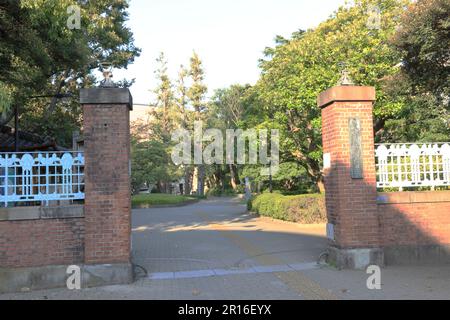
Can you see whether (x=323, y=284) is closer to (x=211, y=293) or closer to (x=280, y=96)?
(x=211, y=293)

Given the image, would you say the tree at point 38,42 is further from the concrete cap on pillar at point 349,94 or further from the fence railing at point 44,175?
the concrete cap on pillar at point 349,94

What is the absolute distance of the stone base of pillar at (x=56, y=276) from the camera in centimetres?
719

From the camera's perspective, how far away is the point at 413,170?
881 cm

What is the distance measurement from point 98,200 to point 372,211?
5067mm

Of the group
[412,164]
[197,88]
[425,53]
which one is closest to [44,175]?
[412,164]

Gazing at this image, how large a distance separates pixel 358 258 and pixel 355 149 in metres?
2.05

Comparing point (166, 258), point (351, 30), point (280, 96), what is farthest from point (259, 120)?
point (166, 258)

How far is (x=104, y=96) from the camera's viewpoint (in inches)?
301

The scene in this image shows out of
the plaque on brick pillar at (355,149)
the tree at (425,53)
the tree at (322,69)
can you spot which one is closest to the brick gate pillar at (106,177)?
Answer: the plaque on brick pillar at (355,149)

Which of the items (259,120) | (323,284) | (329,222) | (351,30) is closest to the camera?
(323,284)

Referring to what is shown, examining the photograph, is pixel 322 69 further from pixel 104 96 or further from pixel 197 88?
pixel 197 88

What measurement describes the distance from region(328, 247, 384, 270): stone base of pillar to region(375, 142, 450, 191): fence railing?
135 centimetres

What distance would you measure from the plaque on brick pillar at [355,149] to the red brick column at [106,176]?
4.19 m
